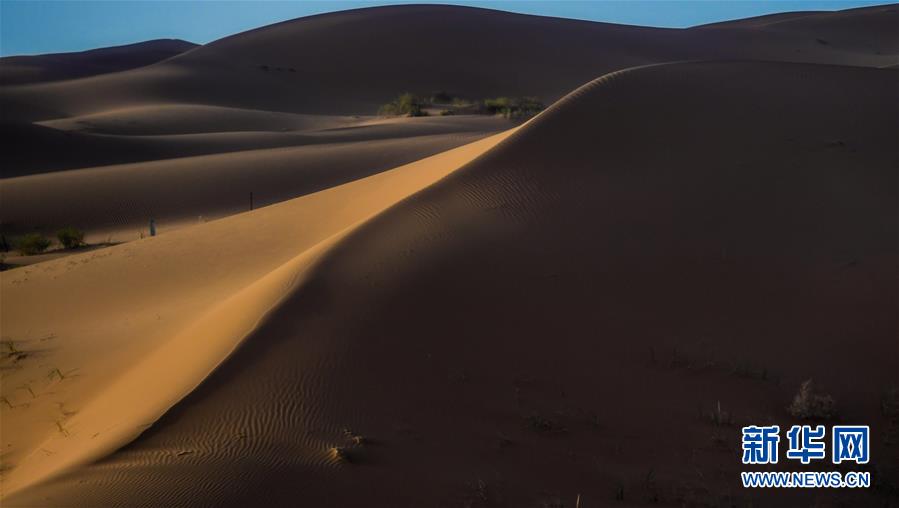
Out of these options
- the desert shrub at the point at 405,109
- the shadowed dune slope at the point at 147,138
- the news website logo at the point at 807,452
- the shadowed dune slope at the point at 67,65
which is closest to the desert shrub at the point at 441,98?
the desert shrub at the point at 405,109

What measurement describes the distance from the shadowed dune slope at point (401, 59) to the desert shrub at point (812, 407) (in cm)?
4562

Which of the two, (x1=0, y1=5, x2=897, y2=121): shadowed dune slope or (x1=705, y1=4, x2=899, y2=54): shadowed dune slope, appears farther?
(x1=705, y1=4, x2=899, y2=54): shadowed dune slope

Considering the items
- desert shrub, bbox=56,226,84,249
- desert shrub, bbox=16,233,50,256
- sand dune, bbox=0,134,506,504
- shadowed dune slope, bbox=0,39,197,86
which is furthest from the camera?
shadowed dune slope, bbox=0,39,197,86

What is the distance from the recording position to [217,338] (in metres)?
7.18

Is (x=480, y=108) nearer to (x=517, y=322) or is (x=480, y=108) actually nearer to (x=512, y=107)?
(x=512, y=107)

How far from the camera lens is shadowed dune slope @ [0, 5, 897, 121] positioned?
52.4 metres

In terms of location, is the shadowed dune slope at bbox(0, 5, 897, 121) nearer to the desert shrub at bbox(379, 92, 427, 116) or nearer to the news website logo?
the desert shrub at bbox(379, 92, 427, 116)

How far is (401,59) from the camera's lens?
59812mm

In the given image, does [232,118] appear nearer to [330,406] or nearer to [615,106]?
[615,106]

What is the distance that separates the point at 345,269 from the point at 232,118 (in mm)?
34329

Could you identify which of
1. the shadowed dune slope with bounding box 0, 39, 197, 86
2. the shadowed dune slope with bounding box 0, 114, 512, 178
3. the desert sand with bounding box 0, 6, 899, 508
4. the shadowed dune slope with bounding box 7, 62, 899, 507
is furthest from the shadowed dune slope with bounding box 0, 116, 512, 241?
the shadowed dune slope with bounding box 0, 39, 197, 86

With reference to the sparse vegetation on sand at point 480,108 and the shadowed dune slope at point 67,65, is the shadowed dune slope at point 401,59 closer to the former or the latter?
the sparse vegetation on sand at point 480,108

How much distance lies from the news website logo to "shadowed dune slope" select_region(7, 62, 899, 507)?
0.10 metres

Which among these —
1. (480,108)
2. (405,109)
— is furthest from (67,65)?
(480,108)
